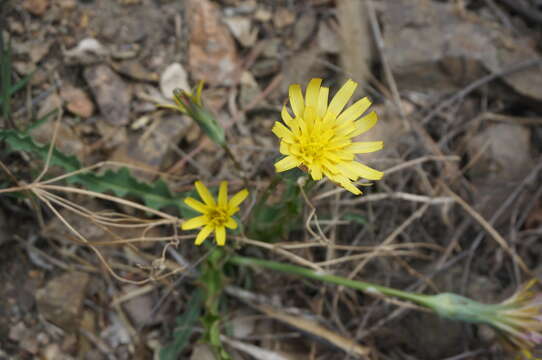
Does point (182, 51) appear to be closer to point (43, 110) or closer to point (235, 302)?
point (43, 110)

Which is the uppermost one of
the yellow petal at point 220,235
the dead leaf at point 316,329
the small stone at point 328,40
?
the small stone at point 328,40

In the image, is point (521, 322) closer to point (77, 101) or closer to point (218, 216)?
point (218, 216)

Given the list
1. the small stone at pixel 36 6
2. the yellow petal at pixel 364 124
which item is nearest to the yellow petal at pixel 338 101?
the yellow petal at pixel 364 124

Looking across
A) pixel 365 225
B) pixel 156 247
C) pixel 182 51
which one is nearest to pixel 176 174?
pixel 156 247

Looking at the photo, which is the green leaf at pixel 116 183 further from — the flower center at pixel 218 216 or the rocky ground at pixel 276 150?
the flower center at pixel 218 216

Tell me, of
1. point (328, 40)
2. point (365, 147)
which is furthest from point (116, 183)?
point (328, 40)

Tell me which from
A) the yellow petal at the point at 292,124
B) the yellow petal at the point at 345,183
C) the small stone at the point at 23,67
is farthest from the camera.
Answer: the small stone at the point at 23,67

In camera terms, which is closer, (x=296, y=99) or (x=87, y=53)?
(x=296, y=99)
